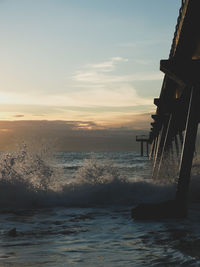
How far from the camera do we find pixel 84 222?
7461 mm

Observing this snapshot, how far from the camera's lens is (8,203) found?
10.8 metres

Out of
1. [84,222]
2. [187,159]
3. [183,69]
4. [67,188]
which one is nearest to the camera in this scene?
[183,69]

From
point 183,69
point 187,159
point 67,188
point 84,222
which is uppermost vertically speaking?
point 183,69

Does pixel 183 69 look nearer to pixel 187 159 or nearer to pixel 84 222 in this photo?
pixel 187 159

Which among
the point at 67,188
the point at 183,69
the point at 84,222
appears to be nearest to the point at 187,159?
the point at 183,69

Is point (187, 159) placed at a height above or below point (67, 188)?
above

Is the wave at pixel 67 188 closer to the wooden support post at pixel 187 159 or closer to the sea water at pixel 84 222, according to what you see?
the sea water at pixel 84 222

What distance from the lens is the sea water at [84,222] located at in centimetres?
464

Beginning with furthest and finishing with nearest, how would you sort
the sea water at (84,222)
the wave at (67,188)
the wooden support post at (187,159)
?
the wave at (67,188)
the wooden support post at (187,159)
the sea water at (84,222)

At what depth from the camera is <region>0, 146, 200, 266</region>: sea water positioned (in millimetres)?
4637

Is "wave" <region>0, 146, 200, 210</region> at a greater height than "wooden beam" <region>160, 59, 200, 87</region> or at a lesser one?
lesser

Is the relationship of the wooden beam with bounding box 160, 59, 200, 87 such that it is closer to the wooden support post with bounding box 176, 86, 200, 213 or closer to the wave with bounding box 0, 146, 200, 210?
the wooden support post with bounding box 176, 86, 200, 213

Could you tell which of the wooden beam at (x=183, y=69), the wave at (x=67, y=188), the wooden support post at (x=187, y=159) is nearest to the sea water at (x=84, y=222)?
the wave at (x=67, y=188)

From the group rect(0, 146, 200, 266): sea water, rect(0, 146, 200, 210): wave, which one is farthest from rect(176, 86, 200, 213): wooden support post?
rect(0, 146, 200, 210): wave
